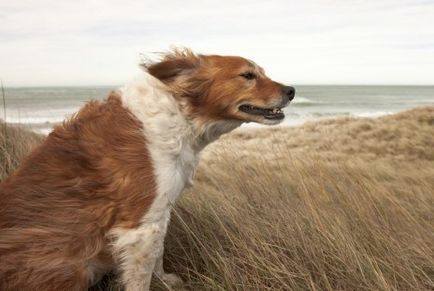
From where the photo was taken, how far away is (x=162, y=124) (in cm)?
344

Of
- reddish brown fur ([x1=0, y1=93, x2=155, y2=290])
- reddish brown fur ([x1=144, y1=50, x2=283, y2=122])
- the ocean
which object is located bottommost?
the ocean

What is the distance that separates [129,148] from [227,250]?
1.23 meters

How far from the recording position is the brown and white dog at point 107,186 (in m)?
3.06

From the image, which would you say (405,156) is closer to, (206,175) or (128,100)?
(206,175)

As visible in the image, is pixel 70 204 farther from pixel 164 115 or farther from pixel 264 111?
pixel 264 111

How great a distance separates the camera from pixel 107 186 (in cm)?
316

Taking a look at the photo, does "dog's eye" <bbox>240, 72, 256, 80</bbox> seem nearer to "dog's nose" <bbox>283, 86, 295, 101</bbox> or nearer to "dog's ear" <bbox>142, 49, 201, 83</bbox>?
"dog's nose" <bbox>283, 86, 295, 101</bbox>

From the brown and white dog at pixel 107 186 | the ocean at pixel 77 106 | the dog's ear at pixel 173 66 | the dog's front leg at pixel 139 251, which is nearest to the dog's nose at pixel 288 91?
the brown and white dog at pixel 107 186

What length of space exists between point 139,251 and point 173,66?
140 cm

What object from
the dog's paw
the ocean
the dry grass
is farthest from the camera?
the ocean

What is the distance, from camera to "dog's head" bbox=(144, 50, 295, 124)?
3635mm

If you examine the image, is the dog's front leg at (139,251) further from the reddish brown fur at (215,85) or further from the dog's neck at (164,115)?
the reddish brown fur at (215,85)

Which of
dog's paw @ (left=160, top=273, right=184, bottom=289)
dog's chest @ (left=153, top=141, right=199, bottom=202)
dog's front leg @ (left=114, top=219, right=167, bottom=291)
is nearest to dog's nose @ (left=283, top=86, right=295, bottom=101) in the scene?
dog's chest @ (left=153, top=141, right=199, bottom=202)

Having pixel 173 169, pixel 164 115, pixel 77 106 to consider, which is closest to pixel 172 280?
pixel 173 169
